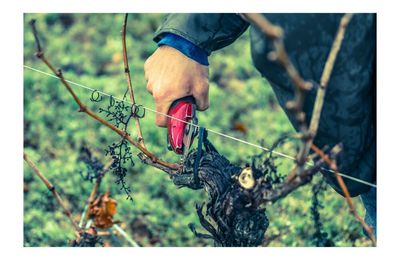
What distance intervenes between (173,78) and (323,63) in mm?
336

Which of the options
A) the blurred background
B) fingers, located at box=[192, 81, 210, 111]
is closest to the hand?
fingers, located at box=[192, 81, 210, 111]

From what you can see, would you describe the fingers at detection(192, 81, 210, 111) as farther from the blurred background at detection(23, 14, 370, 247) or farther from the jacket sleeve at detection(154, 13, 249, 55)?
the blurred background at detection(23, 14, 370, 247)

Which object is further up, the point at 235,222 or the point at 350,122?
the point at 350,122

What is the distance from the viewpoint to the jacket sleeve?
5.54 feet

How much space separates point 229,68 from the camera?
3.81 meters

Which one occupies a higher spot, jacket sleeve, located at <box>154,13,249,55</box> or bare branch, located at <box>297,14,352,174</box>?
jacket sleeve, located at <box>154,13,249,55</box>

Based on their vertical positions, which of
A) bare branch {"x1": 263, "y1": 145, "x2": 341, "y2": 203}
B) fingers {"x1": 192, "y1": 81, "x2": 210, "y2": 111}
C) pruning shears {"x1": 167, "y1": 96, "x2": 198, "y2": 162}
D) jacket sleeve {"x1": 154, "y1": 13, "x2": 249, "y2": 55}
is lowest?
bare branch {"x1": 263, "y1": 145, "x2": 341, "y2": 203}

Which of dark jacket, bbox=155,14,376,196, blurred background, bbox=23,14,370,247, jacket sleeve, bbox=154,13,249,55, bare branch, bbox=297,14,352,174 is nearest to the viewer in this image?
bare branch, bbox=297,14,352,174

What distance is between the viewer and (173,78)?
1713 mm
